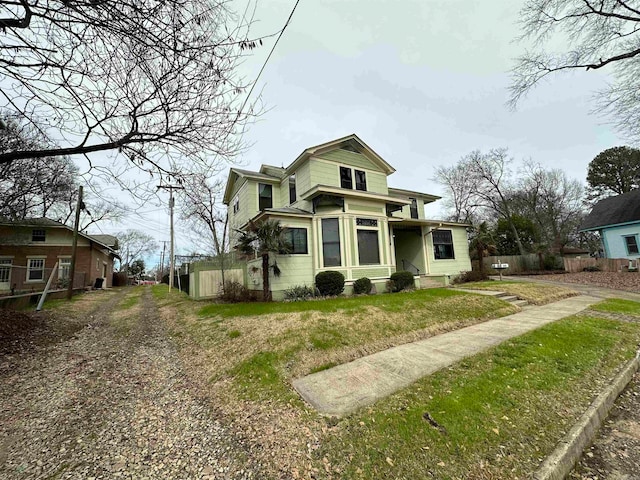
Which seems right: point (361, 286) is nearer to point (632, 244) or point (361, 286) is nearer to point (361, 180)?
point (361, 180)

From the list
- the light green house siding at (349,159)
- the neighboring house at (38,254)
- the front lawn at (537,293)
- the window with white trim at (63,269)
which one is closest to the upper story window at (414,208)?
the light green house siding at (349,159)

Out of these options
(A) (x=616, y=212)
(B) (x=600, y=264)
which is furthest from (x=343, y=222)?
(A) (x=616, y=212)

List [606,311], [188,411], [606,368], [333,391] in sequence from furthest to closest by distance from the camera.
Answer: [606,311]
[606,368]
[333,391]
[188,411]

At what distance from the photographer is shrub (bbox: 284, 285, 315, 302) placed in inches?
427

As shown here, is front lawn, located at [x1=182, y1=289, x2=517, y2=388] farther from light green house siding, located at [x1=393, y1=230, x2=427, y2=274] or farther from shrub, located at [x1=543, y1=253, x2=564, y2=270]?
shrub, located at [x1=543, y1=253, x2=564, y2=270]

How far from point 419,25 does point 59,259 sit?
87.1ft

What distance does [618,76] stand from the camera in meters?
11.2

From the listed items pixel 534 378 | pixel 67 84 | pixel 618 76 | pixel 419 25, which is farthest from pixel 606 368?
pixel 618 76

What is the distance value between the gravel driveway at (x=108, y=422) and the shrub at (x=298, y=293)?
5.53 m

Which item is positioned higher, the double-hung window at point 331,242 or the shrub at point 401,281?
the double-hung window at point 331,242

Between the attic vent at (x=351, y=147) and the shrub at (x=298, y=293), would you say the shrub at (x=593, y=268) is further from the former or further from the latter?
the shrub at (x=298, y=293)

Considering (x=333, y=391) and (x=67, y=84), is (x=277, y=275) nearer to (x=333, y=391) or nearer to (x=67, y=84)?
(x=333, y=391)

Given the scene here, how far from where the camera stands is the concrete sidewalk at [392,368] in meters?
3.57

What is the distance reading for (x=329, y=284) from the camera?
11141 mm
